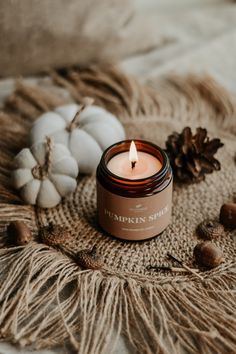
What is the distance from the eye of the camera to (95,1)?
1055 mm

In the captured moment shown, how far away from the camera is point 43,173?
30.5 inches

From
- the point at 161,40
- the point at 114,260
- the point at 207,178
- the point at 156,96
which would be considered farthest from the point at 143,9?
the point at 114,260

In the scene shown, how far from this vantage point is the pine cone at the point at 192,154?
82cm

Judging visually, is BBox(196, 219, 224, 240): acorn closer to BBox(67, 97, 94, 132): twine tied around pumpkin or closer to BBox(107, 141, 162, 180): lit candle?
BBox(107, 141, 162, 180): lit candle

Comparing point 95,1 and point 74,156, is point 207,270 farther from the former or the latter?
point 95,1

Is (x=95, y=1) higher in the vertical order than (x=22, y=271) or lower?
higher

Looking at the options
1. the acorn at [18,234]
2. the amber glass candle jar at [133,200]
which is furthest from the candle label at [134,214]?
the acorn at [18,234]

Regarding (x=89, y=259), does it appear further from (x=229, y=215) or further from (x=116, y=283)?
(x=229, y=215)

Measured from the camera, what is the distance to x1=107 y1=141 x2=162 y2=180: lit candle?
729mm

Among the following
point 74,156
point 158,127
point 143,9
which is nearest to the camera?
point 74,156

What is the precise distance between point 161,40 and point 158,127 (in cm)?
31

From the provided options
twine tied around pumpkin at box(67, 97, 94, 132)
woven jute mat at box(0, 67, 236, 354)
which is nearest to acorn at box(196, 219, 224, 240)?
woven jute mat at box(0, 67, 236, 354)

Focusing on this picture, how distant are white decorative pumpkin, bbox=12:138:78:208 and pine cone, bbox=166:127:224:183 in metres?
0.16

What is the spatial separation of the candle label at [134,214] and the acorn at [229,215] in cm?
8
